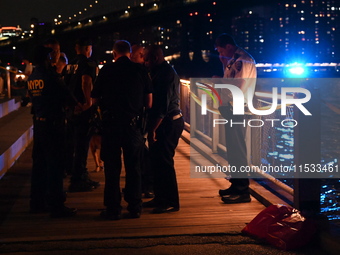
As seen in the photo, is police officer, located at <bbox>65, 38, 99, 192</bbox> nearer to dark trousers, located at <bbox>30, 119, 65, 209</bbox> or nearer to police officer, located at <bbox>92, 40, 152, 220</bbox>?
dark trousers, located at <bbox>30, 119, 65, 209</bbox>

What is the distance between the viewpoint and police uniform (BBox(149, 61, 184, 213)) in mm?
6902

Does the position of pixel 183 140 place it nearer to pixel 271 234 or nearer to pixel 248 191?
pixel 248 191

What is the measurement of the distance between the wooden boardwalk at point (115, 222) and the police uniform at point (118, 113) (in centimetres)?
39

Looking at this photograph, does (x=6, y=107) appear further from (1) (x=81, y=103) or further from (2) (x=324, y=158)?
(1) (x=81, y=103)

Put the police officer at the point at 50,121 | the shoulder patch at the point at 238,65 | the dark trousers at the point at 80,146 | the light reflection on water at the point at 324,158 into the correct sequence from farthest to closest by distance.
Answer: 1. the light reflection on water at the point at 324,158
2. the dark trousers at the point at 80,146
3. the shoulder patch at the point at 238,65
4. the police officer at the point at 50,121

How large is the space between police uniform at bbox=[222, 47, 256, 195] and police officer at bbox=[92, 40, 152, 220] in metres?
1.20

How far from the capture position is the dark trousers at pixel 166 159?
707 cm

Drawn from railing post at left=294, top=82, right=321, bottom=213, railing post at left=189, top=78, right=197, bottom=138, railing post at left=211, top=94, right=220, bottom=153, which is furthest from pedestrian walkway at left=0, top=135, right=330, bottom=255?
railing post at left=189, top=78, right=197, bottom=138

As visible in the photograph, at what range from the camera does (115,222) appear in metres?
6.66

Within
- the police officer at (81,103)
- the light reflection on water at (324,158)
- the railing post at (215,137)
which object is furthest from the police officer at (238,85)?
the railing post at (215,137)

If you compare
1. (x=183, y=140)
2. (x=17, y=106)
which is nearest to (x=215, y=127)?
(x=183, y=140)

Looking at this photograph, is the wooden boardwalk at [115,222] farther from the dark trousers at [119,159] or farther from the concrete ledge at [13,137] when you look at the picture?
the concrete ledge at [13,137]

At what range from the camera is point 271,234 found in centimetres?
587

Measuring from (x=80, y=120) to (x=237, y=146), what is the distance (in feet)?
6.79
